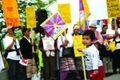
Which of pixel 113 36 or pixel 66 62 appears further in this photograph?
pixel 113 36

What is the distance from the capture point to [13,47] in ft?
31.5

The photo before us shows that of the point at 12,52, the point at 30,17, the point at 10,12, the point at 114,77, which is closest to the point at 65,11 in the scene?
the point at 30,17

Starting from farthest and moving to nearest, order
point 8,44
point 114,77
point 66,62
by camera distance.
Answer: point 114,77 < point 66,62 < point 8,44

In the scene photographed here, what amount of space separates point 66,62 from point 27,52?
3.82ft

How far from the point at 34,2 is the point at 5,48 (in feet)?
26.9

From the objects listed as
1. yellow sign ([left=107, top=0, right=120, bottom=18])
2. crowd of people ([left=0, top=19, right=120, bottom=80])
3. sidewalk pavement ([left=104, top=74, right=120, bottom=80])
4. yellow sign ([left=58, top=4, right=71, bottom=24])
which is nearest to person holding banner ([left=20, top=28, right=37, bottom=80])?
crowd of people ([left=0, top=19, right=120, bottom=80])

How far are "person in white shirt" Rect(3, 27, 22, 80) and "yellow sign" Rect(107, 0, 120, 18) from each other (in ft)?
8.89

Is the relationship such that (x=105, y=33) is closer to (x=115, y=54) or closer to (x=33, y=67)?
(x=115, y=54)

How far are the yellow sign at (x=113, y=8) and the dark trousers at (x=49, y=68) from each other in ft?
7.10

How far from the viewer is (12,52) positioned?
378 inches

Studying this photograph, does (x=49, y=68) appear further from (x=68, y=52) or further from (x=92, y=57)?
(x=92, y=57)

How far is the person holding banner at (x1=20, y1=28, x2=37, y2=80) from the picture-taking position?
407 inches

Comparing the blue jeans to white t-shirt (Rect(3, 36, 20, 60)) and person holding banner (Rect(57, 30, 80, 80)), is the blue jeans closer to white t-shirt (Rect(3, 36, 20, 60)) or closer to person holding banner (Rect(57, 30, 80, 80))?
white t-shirt (Rect(3, 36, 20, 60))

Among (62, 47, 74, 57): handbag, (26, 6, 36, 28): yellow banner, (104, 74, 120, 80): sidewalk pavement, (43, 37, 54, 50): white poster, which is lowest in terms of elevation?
(104, 74, 120, 80): sidewalk pavement
